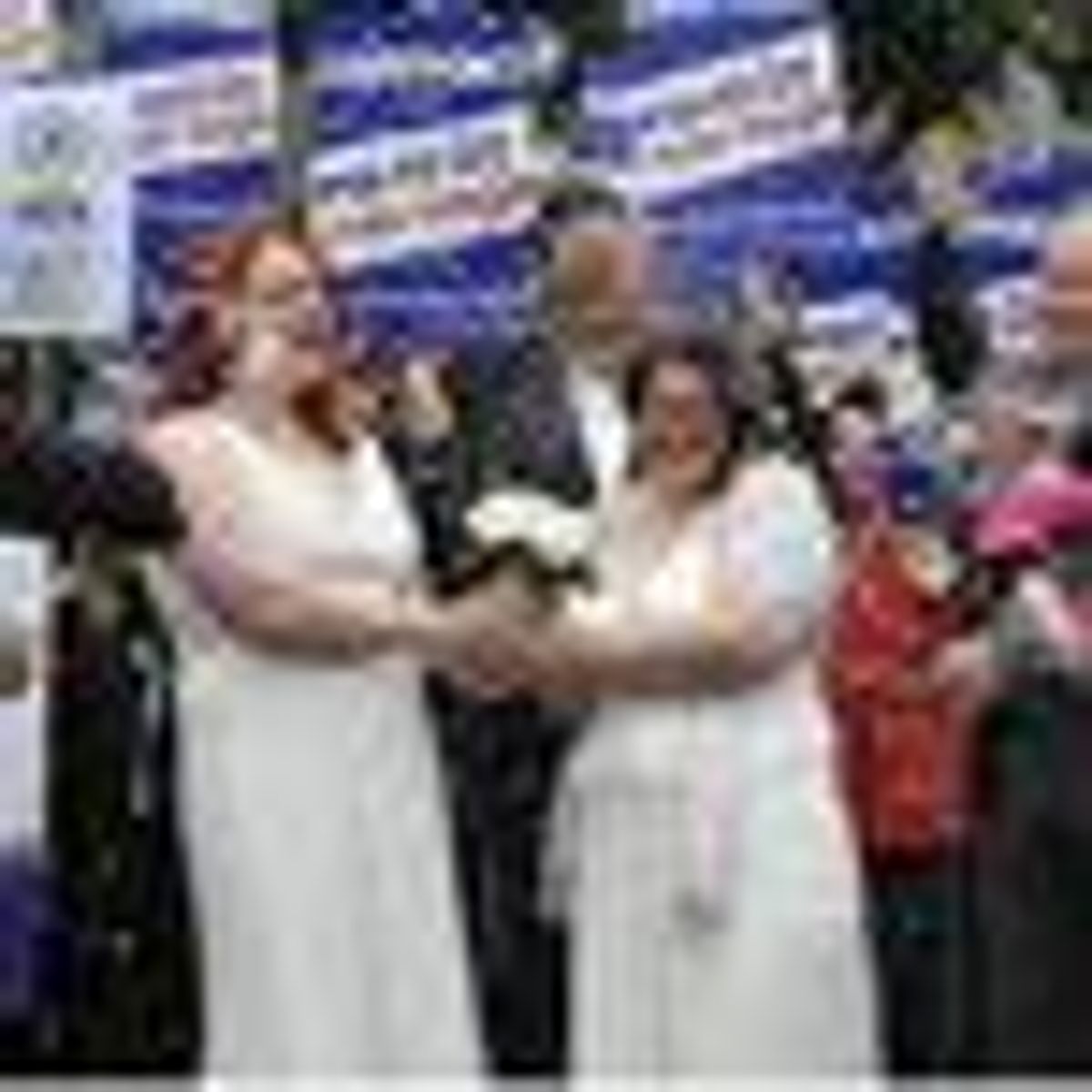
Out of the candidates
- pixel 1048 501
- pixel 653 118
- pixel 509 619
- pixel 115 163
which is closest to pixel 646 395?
pixel 509 619

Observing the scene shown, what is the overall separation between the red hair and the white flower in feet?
1.09

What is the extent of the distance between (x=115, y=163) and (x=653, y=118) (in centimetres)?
179

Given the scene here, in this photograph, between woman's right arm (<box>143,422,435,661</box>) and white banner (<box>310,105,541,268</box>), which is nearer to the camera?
woman's right arm (<box>143,422,435,661</box>)

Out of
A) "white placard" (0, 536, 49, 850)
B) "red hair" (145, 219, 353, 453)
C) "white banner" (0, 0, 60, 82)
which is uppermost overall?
"white banner" (0, 0, 60, 82)

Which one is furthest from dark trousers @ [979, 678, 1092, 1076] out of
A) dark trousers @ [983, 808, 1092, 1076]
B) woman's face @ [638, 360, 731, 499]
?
woman's face @ [638, 360, 731, 499]

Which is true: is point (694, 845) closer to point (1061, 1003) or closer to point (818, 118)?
point (1061, 1003)

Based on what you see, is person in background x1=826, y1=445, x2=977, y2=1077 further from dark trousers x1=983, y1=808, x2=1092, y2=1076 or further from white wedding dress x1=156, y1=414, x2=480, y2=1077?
dark trousers x1=983, y1=808, x2=1092, y2=1076

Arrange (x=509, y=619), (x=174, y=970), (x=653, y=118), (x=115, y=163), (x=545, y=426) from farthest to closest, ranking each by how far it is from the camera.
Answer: (x=653, y=118) < (x=115, y=163) < (x=174, y=970) < (x=545, y=426) < (x=509, y=619)

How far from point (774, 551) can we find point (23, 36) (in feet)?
17.6

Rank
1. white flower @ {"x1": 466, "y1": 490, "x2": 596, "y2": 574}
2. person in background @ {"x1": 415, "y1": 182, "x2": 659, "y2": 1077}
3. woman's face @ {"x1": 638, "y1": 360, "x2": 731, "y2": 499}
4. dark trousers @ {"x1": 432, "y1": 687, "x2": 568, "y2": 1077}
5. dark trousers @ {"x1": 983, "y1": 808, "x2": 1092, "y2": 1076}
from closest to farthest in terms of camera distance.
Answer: dark trousers @ {"x1": 983, "y1": 808, "x2": 1092, "y2": 1076}
white flower @ {"x1": 466, "y1": 490, "x2": 596, "y2": 574}
woman's face @ {"x1": 638, "y1": 360, "x2": 731, "y2": 499}
person in background @ {"x1": 415, "y1": 182, "x2": 659, "y2": 1077}
dark trousers @ {"x1": 432, "y1": 687, "x2": 568, "y2": 1077}

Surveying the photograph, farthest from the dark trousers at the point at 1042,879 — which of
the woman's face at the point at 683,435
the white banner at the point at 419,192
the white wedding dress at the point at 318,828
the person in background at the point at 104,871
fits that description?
the white banner at the point at 419,192

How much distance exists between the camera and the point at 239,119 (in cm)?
1509

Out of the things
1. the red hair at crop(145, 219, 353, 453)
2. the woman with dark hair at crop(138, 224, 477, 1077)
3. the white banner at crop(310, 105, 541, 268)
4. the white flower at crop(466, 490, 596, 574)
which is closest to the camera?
the white flower at crop(466, 490, 596, 574)

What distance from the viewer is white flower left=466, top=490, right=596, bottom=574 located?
993 cm
